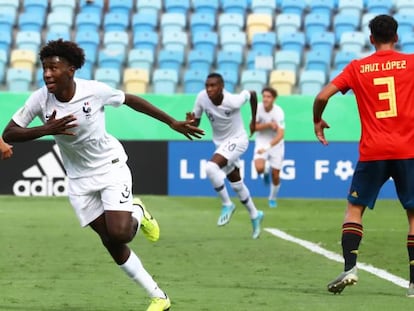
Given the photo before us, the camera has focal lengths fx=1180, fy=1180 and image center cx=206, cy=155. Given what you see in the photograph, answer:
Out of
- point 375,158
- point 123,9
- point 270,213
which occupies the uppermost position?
point 123,9

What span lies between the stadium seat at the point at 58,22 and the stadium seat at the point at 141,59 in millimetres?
2125

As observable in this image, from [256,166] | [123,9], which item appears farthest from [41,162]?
[123,9]

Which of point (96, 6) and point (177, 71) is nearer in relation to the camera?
point (177, 71)

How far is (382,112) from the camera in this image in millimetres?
9430

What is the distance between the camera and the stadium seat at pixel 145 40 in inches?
1163

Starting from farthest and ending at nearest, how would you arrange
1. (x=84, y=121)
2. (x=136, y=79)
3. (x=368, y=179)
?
(x=136, y=79) → (x=368, y=179) → (x=84, y=121)

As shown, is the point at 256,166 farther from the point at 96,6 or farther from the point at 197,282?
the point at 197,282

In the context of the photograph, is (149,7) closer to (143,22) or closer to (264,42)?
(143,22)

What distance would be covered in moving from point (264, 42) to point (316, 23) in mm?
1832

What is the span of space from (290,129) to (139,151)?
3.25 m

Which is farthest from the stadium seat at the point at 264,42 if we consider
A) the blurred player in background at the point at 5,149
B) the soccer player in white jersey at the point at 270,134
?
the blurred player in background at the point at 5,149

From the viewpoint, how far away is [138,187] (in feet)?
81.1

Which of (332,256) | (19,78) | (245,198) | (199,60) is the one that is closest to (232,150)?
(245,198)

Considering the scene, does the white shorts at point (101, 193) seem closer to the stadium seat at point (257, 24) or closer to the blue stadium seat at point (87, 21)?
the blue stadium seat at point (87, 21)
